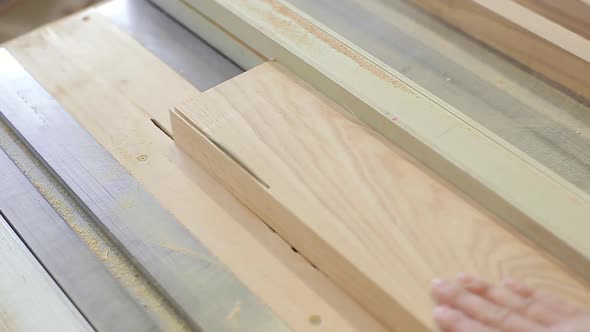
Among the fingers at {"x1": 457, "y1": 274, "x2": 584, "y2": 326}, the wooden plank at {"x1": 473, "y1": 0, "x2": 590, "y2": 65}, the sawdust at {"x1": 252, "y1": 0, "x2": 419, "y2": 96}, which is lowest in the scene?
the fingers at {"x1": 457, "y1": 274, "x2": 584, "y2": 326}

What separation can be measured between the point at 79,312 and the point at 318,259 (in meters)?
0.50

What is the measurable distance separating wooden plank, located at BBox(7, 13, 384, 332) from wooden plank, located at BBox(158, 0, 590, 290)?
296mm

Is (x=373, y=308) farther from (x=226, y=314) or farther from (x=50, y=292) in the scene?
(x=50, y=292)

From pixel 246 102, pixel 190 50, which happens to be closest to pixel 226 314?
pixel 246 102

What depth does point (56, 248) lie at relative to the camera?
4.09 feet

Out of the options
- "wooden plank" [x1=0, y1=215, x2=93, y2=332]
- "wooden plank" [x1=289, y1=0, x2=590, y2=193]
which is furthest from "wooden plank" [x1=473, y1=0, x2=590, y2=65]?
"wooden plank" [x1=0, y1=215, x2=93, y2=332]

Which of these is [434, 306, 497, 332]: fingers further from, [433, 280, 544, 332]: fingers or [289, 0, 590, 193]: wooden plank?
[289, 0, 590, 193]: wooden plank

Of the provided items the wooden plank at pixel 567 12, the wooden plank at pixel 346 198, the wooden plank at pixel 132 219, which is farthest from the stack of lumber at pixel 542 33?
the wooden plank at pixel 132 219

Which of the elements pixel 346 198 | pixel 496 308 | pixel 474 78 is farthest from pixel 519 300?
pixel 474 78

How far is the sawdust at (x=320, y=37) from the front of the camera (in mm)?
1364

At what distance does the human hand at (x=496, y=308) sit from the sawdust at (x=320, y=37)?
19.8 inches

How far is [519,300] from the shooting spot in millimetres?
979

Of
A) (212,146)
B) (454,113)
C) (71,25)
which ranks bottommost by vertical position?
(212,146)

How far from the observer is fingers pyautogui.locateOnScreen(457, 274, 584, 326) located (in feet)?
3.13
